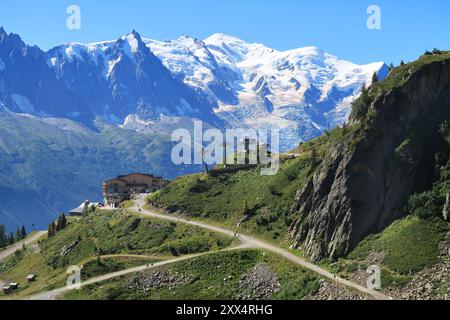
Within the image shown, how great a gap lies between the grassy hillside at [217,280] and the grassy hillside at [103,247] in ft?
27.3

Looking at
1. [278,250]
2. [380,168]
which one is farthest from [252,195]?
[380,168]

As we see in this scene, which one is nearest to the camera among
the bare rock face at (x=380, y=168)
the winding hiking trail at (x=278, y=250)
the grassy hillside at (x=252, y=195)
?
the winding hiking trail at (x=278, y=250)

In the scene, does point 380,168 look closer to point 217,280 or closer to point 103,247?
point 217,280

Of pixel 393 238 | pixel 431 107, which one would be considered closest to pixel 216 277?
pixel 393 238

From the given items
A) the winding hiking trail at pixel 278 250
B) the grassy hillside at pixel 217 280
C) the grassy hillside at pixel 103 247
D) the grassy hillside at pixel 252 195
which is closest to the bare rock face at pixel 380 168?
the winding hiking trail at pixel 278 250

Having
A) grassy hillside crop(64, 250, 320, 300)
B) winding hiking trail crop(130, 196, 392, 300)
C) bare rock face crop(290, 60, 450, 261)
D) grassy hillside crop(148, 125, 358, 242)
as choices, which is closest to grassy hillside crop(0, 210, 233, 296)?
winding hiking trail crop(130, 196, 392, 300)

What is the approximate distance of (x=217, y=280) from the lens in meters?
104

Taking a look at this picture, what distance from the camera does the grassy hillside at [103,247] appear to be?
12181cm

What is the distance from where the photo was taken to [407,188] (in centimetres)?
9994

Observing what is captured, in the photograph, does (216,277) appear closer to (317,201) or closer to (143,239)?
(317,201)

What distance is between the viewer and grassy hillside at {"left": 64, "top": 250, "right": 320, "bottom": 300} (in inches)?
3770

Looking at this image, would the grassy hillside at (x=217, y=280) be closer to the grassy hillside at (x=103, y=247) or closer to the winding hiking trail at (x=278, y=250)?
the winding hiking trail at (x=278, y=250)

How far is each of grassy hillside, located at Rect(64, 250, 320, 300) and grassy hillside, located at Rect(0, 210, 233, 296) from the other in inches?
327
